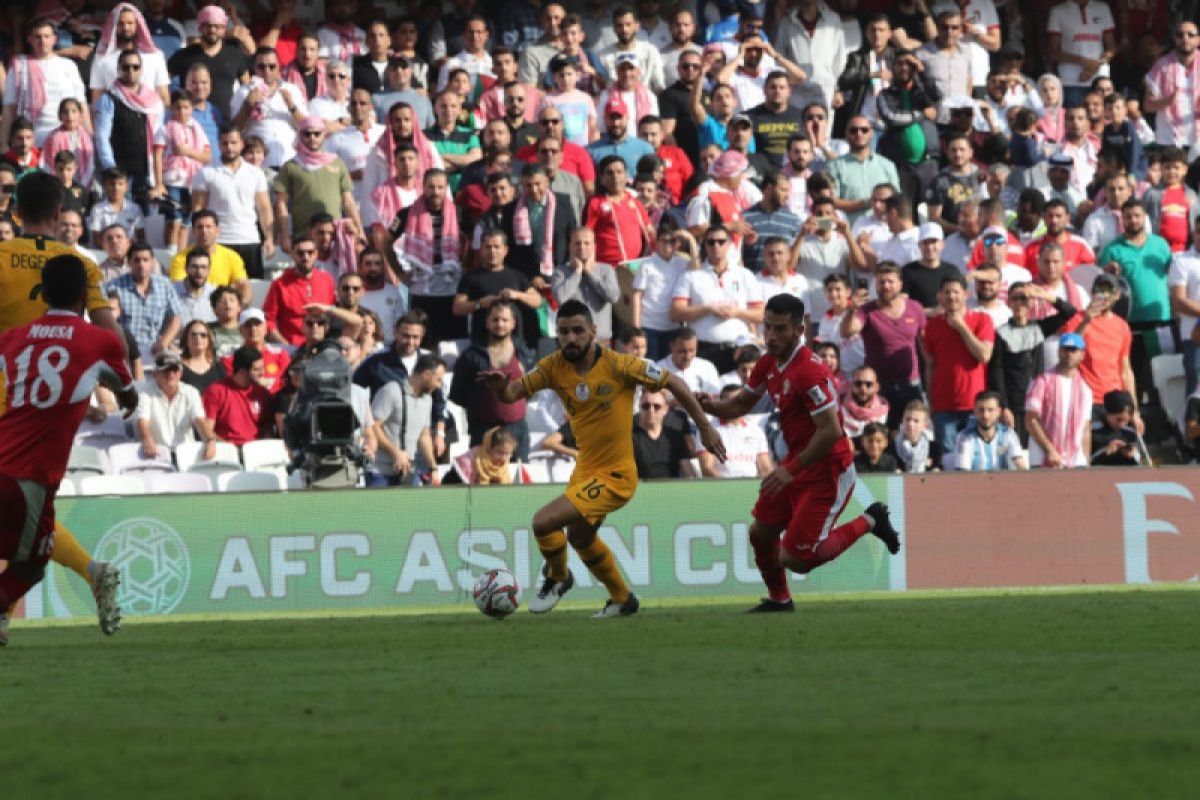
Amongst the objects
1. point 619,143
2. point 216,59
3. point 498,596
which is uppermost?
point 216,59

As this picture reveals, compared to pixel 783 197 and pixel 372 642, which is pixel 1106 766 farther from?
pixel 783 197

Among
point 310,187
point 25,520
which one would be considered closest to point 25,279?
A: point 25,520

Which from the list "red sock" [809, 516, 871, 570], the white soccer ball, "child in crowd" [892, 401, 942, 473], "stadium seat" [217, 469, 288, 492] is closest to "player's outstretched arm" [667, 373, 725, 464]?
"red sock" [809, 516, 871, 570]

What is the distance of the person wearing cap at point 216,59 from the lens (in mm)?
21141

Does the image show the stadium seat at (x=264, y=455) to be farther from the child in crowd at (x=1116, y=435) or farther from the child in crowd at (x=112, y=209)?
the child in crowd at (x=1116, y=435)

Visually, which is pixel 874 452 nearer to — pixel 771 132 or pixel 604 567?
pixel 771 132

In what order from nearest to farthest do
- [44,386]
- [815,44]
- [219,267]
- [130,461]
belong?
[44,386]
[130,461]
[219,267]
[815,44]

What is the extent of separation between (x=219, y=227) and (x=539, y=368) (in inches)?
304

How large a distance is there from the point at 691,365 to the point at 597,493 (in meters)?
5.89

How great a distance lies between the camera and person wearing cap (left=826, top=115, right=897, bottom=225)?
2120 cm

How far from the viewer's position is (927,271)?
19.8 meters

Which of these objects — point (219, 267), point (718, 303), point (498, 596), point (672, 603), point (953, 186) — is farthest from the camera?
point (953, 186)

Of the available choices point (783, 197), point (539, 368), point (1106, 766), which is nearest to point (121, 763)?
point (1106, 766)

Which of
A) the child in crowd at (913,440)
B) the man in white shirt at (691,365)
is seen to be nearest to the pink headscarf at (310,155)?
A: the man in white shirt at (691,365)
